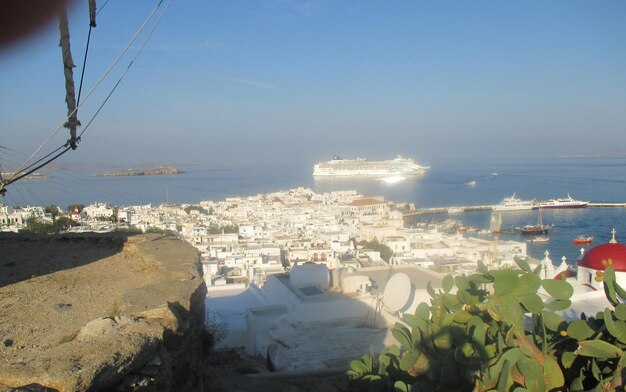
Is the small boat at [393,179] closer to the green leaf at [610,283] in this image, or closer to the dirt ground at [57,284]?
the dirt ground at [57,284]

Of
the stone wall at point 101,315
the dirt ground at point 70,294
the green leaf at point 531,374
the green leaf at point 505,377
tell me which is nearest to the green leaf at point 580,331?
the green leaf at point 531,374

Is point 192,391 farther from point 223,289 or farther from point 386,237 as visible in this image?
point 386,237

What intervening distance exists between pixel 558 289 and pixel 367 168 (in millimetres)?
78903

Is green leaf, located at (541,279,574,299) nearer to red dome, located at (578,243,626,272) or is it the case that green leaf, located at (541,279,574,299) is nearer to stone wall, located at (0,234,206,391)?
stone wall, located at (0,234,206,391)

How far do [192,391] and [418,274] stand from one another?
7.26m

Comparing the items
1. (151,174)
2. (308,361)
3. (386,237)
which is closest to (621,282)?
(308,361)

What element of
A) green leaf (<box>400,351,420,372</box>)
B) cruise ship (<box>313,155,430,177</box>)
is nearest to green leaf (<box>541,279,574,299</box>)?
green leaf (<box>400,351,420,372</box>)

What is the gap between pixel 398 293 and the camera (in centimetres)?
653

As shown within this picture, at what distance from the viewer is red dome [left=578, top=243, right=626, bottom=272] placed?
7398mm

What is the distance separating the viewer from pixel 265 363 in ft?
19.7

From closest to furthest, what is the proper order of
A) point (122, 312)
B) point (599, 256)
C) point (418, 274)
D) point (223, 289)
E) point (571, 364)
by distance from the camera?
point (571, 364) → point (122, 312) → point (599, 256) → point (418, 274) → point (223, 289)

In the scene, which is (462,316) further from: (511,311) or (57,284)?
(57,284)

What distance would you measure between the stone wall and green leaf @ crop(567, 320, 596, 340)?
156 cm

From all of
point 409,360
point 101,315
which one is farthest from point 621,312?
point 101,315
